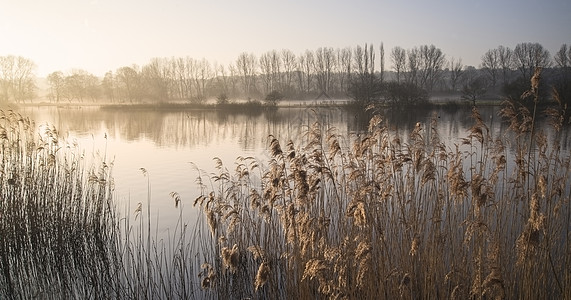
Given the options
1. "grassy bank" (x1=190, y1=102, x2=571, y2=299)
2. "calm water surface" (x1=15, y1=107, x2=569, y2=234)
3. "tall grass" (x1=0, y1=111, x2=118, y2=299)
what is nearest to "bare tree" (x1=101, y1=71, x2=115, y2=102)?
"calm water surface" (x1=15, y1=107, x2=569, y2=234)

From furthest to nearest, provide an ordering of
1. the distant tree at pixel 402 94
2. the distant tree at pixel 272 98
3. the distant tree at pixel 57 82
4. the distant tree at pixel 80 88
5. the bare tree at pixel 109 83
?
the bare tree at pixel 109 83
the distant tree at pixel 80 88
the distant tree at pixel 57 82
the distant tree at pixel 272 98
the distant tree at pixel 402 94

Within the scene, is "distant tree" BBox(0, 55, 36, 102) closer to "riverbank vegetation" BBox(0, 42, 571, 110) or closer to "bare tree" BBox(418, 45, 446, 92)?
"riverbank vegetation" BBox(0, 42, 571, 110)

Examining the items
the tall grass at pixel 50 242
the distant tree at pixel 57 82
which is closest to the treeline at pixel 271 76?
the distant tree at pixel 57 82

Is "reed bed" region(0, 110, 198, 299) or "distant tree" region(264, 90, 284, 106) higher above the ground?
"distant tree" region(264, 90, 284, 106)

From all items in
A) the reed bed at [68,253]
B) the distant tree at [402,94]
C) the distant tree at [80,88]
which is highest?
the distant tree at [80,88]

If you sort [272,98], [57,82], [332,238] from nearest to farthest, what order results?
[332,238] → [272,98] → [57,82]

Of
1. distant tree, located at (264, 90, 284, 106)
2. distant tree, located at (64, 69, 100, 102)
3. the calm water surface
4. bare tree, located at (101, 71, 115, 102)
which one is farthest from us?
bare tree, located at (101, 71, 115, 102)

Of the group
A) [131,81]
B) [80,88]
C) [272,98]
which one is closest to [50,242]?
[272,98]

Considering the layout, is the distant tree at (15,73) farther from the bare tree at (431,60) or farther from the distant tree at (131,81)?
the bare tree at (431,60)

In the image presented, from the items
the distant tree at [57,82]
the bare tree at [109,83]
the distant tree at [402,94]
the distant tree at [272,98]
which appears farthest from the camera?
the bare tree at [109,83]

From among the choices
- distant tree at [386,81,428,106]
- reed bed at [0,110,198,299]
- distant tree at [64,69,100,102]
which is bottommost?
reed bed at [0,110,198,299]

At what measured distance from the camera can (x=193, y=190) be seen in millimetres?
12141

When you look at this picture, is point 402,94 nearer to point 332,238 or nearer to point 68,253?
point 332,238

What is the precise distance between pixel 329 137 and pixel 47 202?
5078 millimetres
